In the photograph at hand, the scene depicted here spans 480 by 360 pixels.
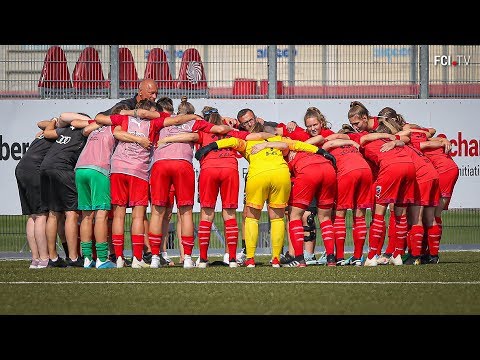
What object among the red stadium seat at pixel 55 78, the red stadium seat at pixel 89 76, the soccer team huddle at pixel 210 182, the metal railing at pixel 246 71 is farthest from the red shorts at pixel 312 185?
the red stadium seat at pixel 55 78

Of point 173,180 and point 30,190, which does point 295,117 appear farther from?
point 30,190

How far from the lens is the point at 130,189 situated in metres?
13.4

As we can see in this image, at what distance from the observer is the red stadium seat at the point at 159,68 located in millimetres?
19766

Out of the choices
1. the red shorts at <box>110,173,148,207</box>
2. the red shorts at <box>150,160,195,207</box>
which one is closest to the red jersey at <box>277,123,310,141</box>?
the red shorts at <box>150,160,195,207</box>

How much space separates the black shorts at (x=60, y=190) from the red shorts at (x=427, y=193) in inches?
168

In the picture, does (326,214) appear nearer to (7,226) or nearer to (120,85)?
(120,85)

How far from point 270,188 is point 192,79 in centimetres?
718

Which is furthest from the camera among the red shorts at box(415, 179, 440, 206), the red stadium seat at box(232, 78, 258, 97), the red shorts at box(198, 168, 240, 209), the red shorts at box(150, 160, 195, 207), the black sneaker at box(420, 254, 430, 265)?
the red stadium seat at box(232, 78, 258, 97)

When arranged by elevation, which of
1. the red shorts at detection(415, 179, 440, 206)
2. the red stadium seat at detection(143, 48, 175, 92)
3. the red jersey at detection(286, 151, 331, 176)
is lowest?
the red shorts at detection(415, 179, 440, 206)

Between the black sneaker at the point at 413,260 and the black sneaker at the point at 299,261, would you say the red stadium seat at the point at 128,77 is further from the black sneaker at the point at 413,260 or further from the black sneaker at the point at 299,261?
the black sneaker at the point at 413,260

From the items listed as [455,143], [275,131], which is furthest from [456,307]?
[455,143]

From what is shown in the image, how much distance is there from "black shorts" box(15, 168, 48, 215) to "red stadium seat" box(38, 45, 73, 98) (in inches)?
246

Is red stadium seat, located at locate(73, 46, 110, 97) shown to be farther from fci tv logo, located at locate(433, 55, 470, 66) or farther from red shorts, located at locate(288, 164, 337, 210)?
red shorts, located at locate(288, 164, 337, 210)

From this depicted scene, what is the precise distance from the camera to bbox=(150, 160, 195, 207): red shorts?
13211mm
